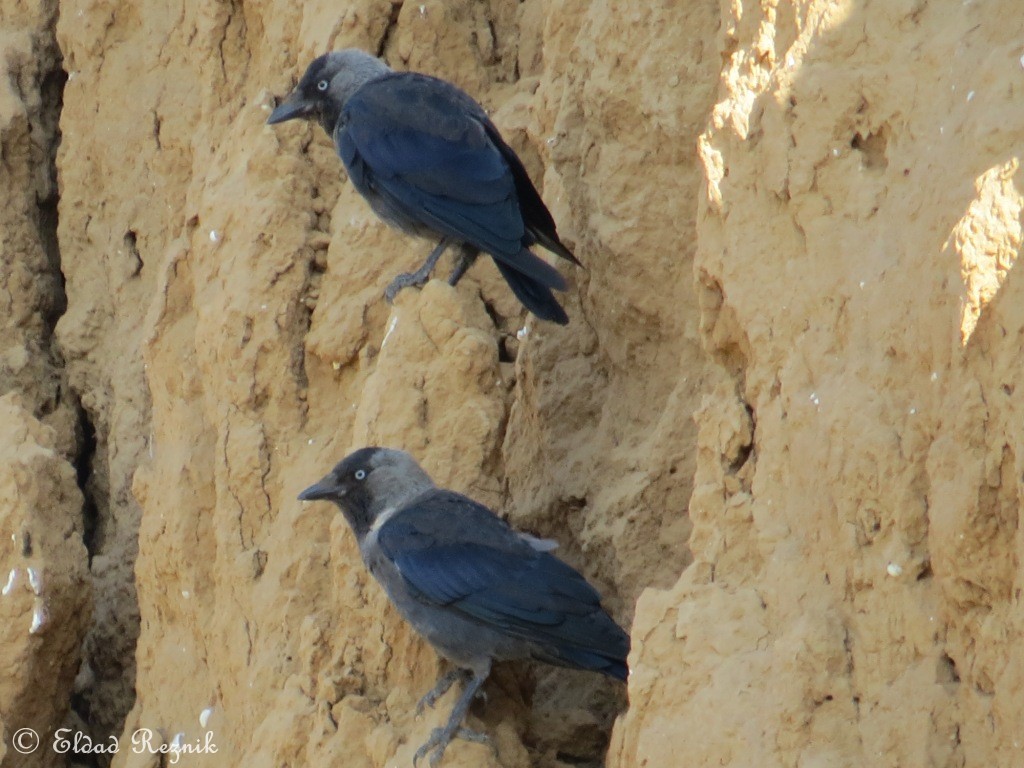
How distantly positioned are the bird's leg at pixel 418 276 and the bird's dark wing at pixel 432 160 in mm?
88

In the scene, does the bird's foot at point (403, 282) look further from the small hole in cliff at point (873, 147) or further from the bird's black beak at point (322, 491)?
the small hole in cliff at point (873, 147)

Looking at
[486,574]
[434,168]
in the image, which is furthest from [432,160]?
[486,574]

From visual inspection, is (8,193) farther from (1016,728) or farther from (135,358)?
(1016,728)

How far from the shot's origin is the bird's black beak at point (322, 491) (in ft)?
20.5

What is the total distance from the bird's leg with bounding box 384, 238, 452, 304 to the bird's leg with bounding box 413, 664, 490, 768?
67.1 inches

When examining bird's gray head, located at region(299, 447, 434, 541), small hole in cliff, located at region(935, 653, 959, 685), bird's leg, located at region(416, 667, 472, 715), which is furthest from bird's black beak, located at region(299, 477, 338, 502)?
small hole in cliff, located at region(935, 653, 959, 685)

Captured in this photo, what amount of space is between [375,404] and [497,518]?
0.70 metres

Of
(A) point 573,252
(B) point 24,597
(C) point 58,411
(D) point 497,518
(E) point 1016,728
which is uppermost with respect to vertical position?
(A) point 573,252

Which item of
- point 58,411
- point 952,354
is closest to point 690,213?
point 952,354

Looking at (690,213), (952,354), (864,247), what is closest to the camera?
(952,354)

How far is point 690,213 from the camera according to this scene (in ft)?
21.3

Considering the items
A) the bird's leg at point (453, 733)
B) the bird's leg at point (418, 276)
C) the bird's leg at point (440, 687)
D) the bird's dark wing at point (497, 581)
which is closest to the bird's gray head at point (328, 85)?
the bird's leg at point (418, 276)

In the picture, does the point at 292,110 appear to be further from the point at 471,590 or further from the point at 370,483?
the point at 471,590

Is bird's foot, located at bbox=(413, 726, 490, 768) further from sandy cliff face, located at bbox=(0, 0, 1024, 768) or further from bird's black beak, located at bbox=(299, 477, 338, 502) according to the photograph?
bird's black beak, located at bbox=(299, 477, 338, 502)
